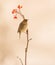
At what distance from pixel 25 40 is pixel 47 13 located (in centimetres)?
34

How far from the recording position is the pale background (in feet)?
4.94

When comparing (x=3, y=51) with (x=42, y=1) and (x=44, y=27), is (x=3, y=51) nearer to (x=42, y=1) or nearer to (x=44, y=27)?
(x=44, y=27)

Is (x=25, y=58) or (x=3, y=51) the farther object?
(x=3, y=51)

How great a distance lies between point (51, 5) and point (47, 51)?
0.44 m

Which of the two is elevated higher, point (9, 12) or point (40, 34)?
point (9, 12)

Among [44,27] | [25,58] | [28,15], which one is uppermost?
[28,15]

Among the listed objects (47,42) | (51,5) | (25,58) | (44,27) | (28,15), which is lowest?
(25,58)

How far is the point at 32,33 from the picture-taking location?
155cm

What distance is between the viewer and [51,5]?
149 centimetres

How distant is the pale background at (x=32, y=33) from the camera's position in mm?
1507

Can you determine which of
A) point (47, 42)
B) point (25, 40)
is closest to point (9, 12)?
point (25, 40)

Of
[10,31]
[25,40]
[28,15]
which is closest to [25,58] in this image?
[25,40]

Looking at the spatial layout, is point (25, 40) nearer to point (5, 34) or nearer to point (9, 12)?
point (5, 34)

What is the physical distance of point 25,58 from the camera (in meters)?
1.50
